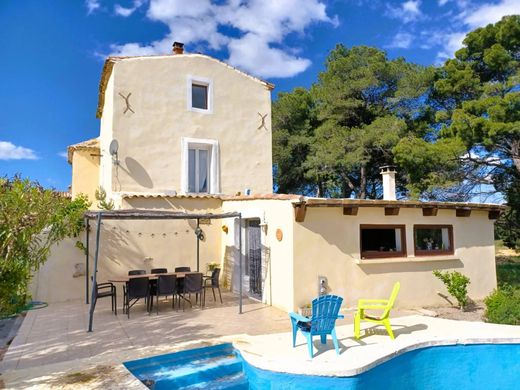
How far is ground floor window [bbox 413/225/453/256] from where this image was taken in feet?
47.6

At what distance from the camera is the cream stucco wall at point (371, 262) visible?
12352 millimetres

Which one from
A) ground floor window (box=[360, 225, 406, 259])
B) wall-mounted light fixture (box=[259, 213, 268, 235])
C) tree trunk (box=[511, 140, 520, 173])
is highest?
tree trunk (box=[511, 140, 520, 173])

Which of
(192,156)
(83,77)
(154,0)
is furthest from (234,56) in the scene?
(83,77)

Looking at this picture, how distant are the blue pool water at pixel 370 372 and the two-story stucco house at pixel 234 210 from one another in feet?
13.7

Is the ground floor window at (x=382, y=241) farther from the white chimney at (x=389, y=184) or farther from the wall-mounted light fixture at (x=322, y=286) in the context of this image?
the white chimney at (x=389, y=184)

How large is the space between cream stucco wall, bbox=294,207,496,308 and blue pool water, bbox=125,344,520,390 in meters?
4.15

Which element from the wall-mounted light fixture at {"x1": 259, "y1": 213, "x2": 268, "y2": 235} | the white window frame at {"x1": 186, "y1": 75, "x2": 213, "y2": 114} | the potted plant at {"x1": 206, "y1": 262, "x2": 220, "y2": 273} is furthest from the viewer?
the white window frame at {"x1": 186, "y1": 75, "x2": 213, "y2": 114}

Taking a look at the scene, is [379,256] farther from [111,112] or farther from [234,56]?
[234,56]

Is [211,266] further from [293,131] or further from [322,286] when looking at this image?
[293,131]

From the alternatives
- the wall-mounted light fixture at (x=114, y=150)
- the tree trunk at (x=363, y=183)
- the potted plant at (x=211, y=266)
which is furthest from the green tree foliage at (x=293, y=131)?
the wall-mounted light fixture at (x=114, y=150)

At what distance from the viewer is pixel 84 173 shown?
22016 mm

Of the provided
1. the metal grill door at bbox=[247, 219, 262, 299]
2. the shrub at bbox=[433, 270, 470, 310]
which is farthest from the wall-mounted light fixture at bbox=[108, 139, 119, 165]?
the shrub at bbox=[433, 270, 470, 310]

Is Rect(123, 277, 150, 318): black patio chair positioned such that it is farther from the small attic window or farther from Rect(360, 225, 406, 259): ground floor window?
the small attic window

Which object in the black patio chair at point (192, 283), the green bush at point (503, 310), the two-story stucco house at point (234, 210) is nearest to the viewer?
the green bush at point (503, 310)
